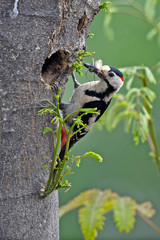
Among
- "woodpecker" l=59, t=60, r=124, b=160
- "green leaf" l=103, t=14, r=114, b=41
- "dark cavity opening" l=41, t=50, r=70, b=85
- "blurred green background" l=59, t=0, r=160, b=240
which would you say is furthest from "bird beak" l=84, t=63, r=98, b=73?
"blurred green background" l=59, t=0, r=160, b=240

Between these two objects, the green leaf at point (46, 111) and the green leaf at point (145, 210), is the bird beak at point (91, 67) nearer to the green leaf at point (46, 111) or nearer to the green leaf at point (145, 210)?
the green leaf at point (46, 111)

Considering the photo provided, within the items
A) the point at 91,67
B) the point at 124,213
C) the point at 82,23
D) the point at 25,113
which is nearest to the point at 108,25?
the point at 91,67

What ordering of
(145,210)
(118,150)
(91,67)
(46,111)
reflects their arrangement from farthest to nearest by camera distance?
(118,150) → (145,210) → (91,67) → (46,111)

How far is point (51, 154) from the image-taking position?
1639mm

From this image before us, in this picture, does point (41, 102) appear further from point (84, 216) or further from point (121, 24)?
point (121, 24)

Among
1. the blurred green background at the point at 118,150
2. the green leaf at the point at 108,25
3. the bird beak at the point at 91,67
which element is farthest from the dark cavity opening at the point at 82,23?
the blurred green background at the point at 118,150

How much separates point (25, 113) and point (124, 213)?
928mm

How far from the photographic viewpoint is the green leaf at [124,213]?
2.10m

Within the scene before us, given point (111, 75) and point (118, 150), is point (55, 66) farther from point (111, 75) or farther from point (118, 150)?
point (118, 150)

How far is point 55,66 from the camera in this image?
178 cm

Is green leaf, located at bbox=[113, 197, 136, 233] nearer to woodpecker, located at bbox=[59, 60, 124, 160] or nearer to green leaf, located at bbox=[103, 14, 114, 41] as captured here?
woodpecker, located at bbox=[59, 60, 124, 160]

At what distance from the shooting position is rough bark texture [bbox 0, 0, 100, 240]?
4.90 ft

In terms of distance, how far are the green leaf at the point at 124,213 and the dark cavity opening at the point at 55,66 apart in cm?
83

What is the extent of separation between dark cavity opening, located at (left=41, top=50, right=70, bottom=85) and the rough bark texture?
98mm
